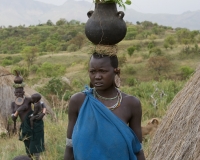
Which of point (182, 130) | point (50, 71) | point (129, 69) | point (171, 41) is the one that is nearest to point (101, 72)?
point (182, 130)

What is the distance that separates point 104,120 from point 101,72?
0.26 metres

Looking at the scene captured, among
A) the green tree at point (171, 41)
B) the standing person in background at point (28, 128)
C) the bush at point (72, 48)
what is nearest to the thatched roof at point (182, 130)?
the standing person in background at point (28, 128)

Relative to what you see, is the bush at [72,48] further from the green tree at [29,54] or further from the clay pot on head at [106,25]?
the clay pot on head at [106,25]

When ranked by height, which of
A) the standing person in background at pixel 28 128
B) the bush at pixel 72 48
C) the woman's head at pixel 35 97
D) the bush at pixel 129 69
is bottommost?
the bush at pixel 129 69

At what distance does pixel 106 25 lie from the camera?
70.9 inches

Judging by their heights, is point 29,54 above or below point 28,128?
below

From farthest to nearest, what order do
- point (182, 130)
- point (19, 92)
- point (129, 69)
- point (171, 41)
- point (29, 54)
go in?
1. point (29, 54)
2. point (171, 41)
3. point (129, 69)
4. point (19, 92)
5. point (182, 130)

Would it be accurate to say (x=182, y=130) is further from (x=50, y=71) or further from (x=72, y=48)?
(x=72, y=48)

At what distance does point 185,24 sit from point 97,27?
554 ft

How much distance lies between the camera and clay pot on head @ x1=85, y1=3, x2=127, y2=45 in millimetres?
1802

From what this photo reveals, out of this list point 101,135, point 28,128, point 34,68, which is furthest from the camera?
point 34,68

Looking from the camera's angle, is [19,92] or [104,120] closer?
[104,120]

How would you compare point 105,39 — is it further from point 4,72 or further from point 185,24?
point 185,24

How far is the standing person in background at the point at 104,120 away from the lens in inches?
67.9
